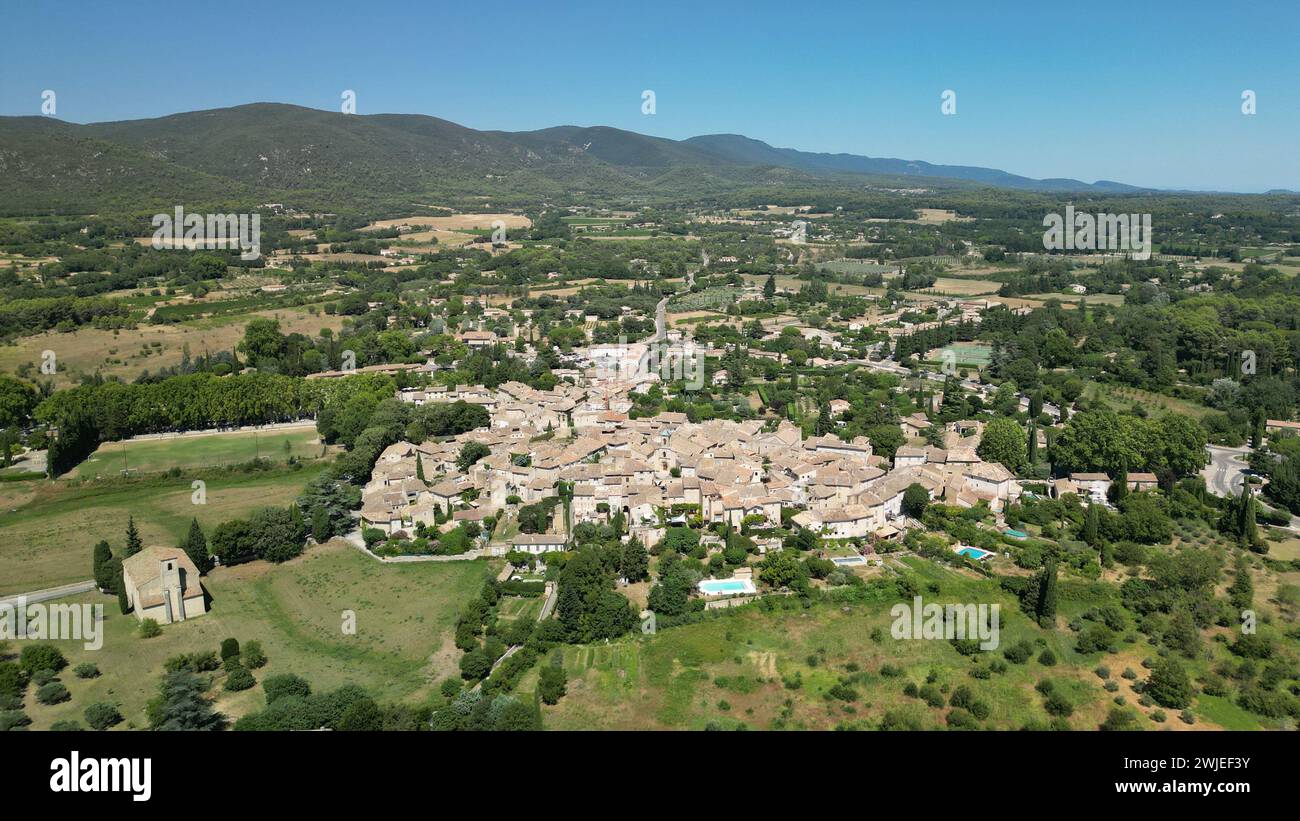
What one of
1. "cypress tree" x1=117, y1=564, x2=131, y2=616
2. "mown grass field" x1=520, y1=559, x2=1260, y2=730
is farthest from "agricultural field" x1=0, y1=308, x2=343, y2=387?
"mown grass field" x1=520, y1=559, x2=1260, y2=730

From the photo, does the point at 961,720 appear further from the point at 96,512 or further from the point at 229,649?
the point at 96,512

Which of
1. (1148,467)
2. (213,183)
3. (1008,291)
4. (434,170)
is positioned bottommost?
(1148,467)

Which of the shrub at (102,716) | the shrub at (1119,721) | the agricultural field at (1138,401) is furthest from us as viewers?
the agricultural field at (1138,401)

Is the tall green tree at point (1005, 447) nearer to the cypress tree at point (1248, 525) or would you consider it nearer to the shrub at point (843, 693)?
the cypress tree at point (1248, 525)

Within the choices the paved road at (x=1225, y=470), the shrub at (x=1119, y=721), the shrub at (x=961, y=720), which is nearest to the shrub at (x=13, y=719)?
the shrub at (x=961, y=720)

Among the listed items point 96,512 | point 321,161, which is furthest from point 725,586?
point 321,161
